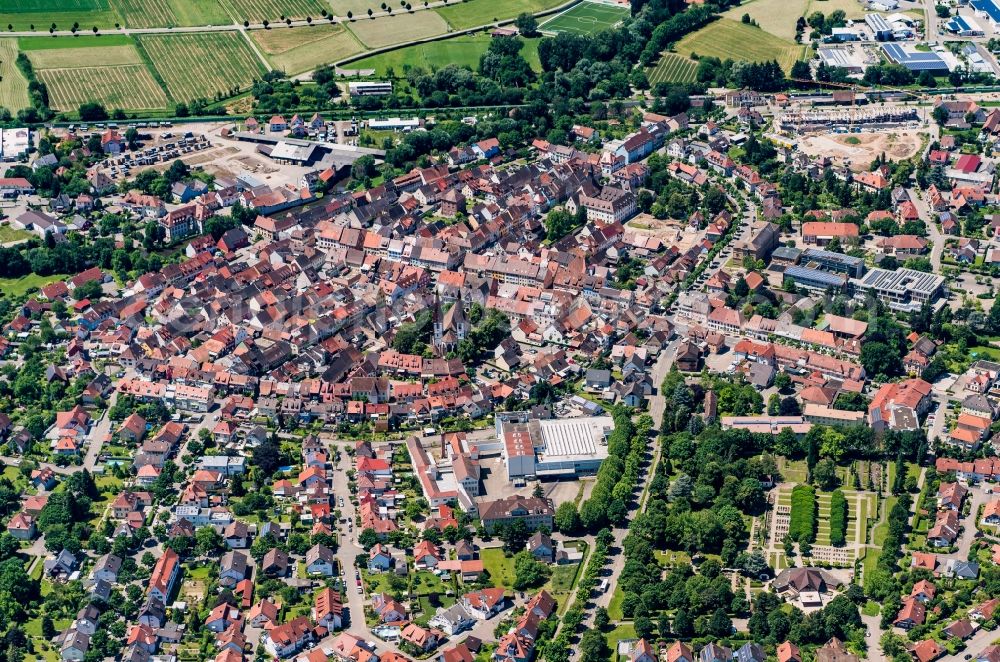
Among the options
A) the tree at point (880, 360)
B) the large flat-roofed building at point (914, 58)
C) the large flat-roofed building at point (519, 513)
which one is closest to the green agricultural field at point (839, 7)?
the large flat-roofed building at point (914, 58)

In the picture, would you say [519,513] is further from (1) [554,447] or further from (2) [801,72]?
(2) [801,72]

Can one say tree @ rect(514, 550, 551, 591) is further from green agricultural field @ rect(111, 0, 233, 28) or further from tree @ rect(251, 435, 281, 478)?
green agricultural field @ rect(111, 0, 233, 28)

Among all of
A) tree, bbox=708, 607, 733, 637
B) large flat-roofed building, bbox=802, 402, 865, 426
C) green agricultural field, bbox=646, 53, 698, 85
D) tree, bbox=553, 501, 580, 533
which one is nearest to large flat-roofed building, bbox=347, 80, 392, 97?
green agricultural field, bbox=646, 53, 698, 85

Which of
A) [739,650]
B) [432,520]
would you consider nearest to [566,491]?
[432,520]

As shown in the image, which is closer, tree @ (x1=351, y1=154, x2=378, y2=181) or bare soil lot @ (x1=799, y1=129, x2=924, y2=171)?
tree @ (x1=351, y1=154, x2=378, y2=181)

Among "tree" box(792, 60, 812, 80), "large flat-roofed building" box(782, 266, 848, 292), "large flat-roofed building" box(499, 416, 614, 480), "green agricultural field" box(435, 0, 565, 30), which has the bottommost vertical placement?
"large flat-roofed building" box(499, 416, 614, 480)

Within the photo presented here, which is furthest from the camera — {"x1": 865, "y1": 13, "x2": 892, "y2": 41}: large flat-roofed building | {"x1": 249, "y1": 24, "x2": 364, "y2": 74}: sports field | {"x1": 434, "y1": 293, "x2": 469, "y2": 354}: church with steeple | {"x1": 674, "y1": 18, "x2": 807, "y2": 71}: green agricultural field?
{"x1": 865, "y1": 13, "x2": 892, "y2": 41}: large flat-roofed building

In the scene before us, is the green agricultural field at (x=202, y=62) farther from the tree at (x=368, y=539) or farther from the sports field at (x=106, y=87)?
the tree at (x=368, y=539)

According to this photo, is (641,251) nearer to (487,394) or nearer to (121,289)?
(487,394)
